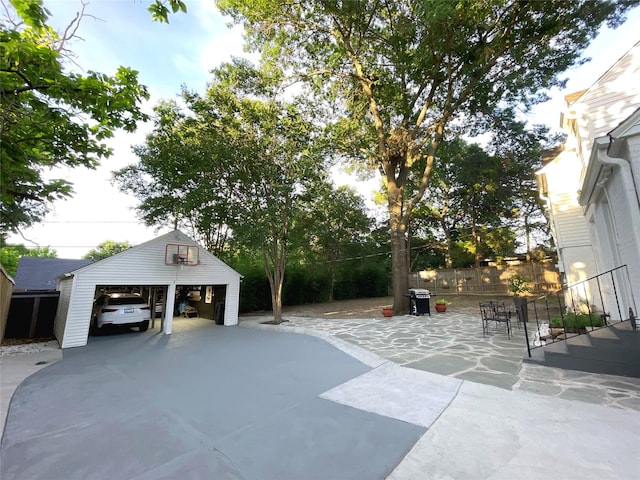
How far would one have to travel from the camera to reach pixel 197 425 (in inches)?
120

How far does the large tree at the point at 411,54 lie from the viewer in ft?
29.9

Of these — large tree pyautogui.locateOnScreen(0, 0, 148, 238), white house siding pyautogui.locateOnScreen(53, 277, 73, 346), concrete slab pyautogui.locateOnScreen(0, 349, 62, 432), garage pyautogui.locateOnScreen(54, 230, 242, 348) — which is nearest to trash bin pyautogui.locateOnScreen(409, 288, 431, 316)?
garage pyautogui.locateOnScreen(54, 230, 242, 348)

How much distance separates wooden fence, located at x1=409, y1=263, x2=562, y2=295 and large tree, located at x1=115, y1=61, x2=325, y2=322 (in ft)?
43.7

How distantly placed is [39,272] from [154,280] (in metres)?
16.4

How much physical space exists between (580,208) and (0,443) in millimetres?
12743

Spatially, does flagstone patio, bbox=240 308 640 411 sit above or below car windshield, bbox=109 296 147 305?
below

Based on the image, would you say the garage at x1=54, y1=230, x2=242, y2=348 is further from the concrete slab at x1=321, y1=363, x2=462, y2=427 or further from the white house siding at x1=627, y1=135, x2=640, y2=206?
the white house siding at x1=627, y1=135, x2=640, y2=206

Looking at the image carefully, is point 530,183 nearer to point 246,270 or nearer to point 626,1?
point 626,1

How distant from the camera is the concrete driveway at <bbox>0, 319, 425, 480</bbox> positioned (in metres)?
2.30

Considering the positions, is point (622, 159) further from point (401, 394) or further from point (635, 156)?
point (401, 394)

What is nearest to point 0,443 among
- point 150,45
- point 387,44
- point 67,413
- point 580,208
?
point 67,413

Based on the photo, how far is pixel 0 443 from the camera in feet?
8.87

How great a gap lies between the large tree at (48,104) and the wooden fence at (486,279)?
17.9 meters

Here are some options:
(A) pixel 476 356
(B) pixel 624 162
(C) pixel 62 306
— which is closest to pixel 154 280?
(C) pixel 62 306
